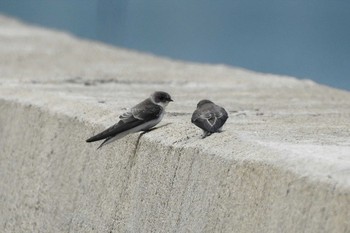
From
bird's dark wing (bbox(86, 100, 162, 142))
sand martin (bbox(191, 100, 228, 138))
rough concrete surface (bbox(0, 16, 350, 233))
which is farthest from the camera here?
bird's dark wing (bbox(86, 100, 162, 142))

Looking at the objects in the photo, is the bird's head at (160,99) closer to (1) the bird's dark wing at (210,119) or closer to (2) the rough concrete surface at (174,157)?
(2) the rough concrete surface at (174,157)

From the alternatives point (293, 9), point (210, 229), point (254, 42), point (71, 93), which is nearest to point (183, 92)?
point (71, 93)

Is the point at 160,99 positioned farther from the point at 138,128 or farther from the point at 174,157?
the point at 174,157

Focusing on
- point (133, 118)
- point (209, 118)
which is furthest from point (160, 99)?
point (209, 118)

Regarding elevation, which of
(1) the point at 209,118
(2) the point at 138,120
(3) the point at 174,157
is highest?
(1) the point at 209,118

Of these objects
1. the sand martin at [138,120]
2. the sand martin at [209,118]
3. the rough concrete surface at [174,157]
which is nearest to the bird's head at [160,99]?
the sand martin at [138,120]

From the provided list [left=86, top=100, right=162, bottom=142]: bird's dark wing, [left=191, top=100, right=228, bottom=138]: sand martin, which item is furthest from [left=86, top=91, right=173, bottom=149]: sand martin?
[left=191, top=100, right=228, bottom=138]: sand martin

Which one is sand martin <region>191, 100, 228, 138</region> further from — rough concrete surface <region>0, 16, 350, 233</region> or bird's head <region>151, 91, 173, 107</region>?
bird's head <region>151, 91, 173, 107</region>

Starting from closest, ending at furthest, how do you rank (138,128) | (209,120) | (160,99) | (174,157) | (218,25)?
(174,157), (209,120), (138,128), (160,99), (218,25)
